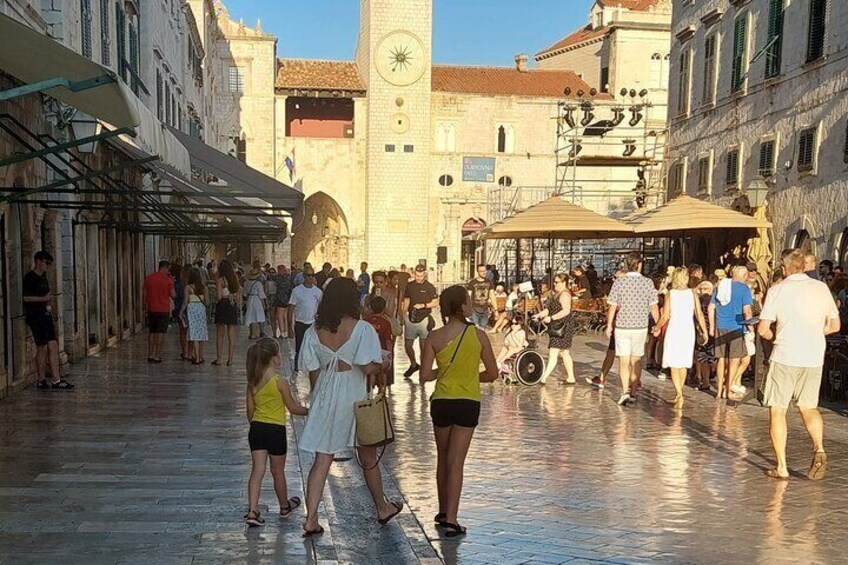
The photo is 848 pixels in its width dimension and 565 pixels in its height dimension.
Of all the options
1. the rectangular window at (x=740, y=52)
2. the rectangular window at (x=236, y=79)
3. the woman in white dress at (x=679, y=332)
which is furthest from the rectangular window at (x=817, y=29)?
the rectangular window at (x=236, y=79)

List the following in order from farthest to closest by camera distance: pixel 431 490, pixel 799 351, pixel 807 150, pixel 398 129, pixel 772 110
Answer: pixel 398 129 → pixel 772 110 → pixel 807 150 → pixel 799 351 → pixel 431 490

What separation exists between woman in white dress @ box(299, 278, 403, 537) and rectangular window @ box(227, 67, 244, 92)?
140 feet

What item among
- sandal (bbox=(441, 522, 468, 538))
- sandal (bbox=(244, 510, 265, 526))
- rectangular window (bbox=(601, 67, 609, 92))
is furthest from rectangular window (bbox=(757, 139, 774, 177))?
rectangular window (bbox=(601, 67, 609, 92))

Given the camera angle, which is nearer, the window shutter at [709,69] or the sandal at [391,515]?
the sandal at [391,515]

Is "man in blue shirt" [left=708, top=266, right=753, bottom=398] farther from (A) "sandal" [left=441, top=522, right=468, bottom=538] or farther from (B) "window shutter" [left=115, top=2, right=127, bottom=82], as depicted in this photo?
(B) "window shutter" [left=115, top=2, right=127, bottom=82]

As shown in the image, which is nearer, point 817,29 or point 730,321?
point 730,321

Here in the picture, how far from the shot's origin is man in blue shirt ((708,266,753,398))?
10508mm

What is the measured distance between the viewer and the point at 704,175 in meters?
21.7

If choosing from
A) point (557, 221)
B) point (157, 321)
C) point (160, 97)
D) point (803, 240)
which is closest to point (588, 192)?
point (803, 240)

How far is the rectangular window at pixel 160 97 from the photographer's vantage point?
71.4 ft

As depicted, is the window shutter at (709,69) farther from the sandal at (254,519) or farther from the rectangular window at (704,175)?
the sandal at (254,519)

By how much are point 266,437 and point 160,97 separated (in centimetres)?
1921

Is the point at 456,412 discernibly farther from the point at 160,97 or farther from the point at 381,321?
the point at 160,97

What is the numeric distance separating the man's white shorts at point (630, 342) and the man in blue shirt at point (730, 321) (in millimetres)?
1311
